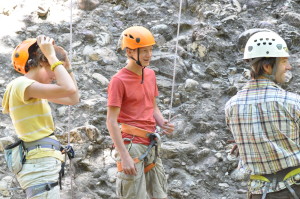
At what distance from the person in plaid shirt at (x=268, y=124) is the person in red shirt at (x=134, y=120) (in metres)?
1.00

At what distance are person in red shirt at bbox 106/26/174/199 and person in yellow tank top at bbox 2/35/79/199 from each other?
1.84ft

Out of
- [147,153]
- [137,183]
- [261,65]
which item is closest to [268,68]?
[261,65]

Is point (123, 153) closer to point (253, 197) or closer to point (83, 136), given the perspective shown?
point (253, 197)

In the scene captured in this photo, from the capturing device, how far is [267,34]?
2939 mm

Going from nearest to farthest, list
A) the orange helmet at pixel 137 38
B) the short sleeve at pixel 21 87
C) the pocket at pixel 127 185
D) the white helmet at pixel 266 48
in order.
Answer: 1. the white helmet at pixel 266 48
2. the short sleeve at pixel 21 87
3. the pocket at pixel 127 185
4. the orange helmet at pixel 137 38

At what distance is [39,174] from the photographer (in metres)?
2.97

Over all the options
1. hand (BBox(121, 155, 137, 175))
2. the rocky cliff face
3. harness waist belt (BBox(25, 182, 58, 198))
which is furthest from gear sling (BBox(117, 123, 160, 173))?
the rocky cliff face

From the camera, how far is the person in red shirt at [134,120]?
11.3ft

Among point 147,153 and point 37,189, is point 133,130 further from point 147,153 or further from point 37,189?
point 37,189

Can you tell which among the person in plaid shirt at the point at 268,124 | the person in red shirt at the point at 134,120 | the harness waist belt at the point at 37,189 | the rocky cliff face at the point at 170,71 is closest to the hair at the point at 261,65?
the person in plaid shirt at the point at 268,124

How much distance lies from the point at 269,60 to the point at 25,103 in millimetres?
1892

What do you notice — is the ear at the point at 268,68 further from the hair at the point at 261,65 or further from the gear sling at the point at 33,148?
the gear sling at the point at 33,148

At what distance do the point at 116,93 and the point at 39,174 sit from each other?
976 millimetres

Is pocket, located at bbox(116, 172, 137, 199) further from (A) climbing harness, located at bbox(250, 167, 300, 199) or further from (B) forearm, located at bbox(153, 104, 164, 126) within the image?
(A) climbing harness, located at bbox(250, 167, 300, 199)
